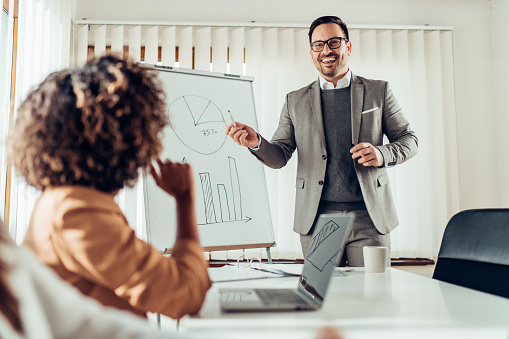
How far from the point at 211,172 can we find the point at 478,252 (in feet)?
3.77

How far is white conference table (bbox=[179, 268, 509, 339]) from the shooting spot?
783mm

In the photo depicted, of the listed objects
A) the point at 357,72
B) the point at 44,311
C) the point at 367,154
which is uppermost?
the point at 357,72

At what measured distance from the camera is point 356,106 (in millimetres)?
2330

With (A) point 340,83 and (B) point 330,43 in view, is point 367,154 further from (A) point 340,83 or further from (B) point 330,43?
(B) point 330,43

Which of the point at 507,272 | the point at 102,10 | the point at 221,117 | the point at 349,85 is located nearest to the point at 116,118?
the point at 507,272

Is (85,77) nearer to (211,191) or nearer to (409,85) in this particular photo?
(211,191)

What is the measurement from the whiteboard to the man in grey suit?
14 centimetres

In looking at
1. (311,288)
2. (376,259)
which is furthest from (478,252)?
(311,288)

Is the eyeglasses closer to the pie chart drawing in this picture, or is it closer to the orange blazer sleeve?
the pie chart drawing

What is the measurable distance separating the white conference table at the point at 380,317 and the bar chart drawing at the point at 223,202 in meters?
0.88

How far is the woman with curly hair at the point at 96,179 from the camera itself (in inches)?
28.6

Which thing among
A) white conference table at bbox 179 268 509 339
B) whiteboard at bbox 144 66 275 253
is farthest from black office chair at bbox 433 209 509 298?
whiteboard at bbox 144 66 275 253

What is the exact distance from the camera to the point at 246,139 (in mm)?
2104

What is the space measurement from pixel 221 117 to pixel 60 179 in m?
1.51
